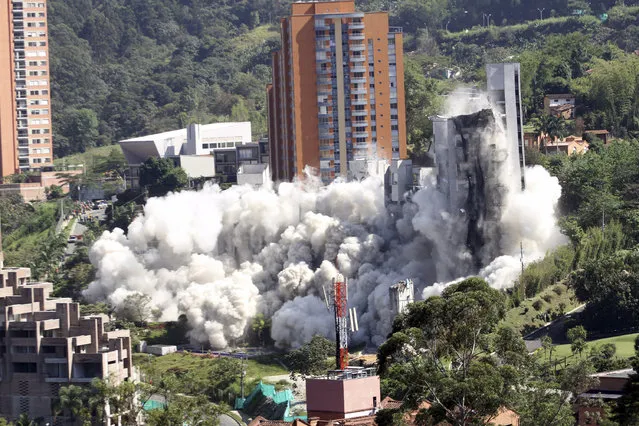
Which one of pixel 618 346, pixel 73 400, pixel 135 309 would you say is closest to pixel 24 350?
pixel 73 400

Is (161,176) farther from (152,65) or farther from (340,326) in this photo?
(152,65)

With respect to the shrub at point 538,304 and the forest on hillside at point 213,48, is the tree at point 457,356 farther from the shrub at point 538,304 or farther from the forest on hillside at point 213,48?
the forest on hillside at point 213,48

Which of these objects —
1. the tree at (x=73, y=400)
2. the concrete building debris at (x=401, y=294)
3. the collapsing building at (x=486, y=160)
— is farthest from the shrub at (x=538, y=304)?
the tree at (x=73, y=400)

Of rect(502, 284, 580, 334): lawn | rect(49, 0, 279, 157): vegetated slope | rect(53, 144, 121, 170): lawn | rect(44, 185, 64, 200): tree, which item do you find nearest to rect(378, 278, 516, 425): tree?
rect(502, 284, 580, 334): lawn

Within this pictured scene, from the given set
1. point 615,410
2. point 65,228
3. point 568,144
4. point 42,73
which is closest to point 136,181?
point 65,228

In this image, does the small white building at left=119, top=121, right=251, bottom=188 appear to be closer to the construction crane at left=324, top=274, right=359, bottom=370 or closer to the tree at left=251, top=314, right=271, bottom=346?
the tree at left=251, top=314, right=271, bottom=346

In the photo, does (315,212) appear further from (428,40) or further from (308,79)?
(428,40)
